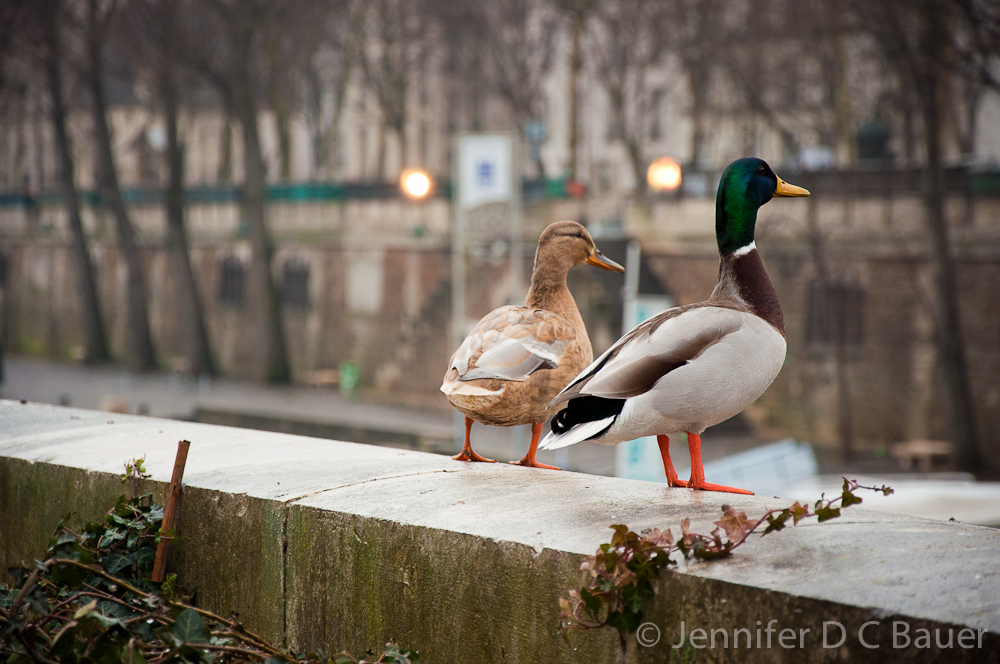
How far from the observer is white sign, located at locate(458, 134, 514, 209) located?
15742 millimetres

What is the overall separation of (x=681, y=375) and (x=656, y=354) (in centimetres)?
8

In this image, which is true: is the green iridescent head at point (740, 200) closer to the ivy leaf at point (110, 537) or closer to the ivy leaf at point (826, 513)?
the ivy leaf at point (826, 513)

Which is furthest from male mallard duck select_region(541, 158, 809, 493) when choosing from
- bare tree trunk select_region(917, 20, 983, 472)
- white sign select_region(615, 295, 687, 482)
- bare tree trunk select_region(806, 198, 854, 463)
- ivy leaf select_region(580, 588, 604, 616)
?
bare tree trunk select_region(806, 198, 854, 463)

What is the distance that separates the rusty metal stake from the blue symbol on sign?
13239 mm

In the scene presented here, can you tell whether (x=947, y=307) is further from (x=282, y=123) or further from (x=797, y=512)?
(x=282, y=123)

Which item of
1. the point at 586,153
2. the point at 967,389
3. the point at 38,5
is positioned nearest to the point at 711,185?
the point at 967,389

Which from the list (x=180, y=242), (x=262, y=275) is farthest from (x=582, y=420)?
(x=180, y=242)

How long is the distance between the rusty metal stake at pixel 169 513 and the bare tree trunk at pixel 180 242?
24203 mm

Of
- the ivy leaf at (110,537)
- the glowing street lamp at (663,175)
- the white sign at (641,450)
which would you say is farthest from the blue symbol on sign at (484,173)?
the ivy leaf at (110,537)

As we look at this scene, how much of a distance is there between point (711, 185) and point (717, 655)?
2338cm

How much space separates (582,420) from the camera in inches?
106

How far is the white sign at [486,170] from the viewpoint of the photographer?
1574 cm

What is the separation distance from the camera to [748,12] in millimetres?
25203

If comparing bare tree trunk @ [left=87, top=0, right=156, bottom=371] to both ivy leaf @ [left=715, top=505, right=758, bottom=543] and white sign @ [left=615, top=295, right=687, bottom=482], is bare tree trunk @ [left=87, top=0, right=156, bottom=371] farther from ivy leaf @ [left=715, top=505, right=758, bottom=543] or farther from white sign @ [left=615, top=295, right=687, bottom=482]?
ivy leaf @ [left=715, top=505, right=758, bottom=543]
